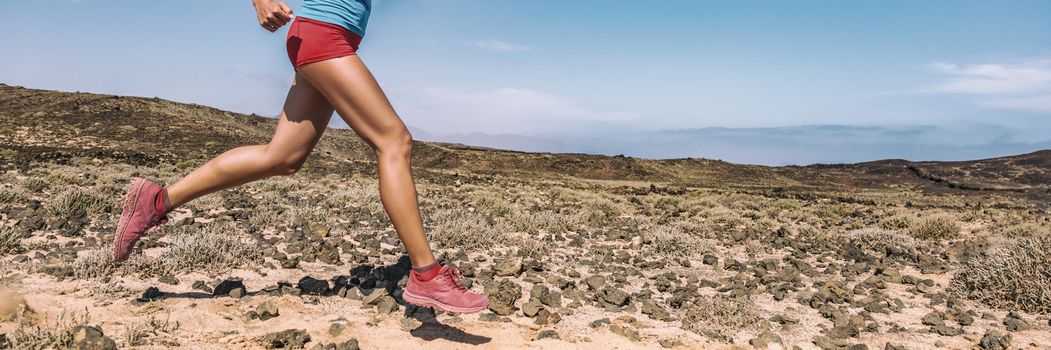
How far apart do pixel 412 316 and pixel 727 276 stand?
12.0 ft

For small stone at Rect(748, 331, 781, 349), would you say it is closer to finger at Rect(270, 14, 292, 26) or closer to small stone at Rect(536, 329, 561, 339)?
small stone at Rect(536, 329, 561, 339)

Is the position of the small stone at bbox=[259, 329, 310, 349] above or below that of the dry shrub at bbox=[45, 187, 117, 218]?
below

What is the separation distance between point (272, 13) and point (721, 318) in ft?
11.7

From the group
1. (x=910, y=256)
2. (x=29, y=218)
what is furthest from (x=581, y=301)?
(x=29, y=218)

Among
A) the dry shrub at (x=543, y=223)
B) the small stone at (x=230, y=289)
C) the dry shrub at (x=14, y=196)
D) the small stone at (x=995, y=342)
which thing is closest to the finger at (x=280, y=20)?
the small stone at (x=230, y=289)

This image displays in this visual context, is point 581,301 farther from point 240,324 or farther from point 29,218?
point 29,218

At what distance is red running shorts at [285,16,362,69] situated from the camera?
313 cm

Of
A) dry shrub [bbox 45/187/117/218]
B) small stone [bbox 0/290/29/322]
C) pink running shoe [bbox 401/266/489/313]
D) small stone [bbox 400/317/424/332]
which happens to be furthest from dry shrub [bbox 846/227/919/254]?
dry shrub [bbox 45/187/117/218]

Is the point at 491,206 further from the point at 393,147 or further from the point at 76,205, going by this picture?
the point at 393,147

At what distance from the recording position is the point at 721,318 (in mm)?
4316

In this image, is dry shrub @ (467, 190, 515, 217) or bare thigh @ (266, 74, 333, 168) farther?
dry shrub @ (467, 190, 515, 217)

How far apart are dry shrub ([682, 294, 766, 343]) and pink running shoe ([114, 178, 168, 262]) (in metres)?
3.62

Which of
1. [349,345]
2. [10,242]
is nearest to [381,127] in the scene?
[349,345]

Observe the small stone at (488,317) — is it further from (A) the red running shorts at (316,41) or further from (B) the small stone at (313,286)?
(A) the red running shorts at (316,41)
